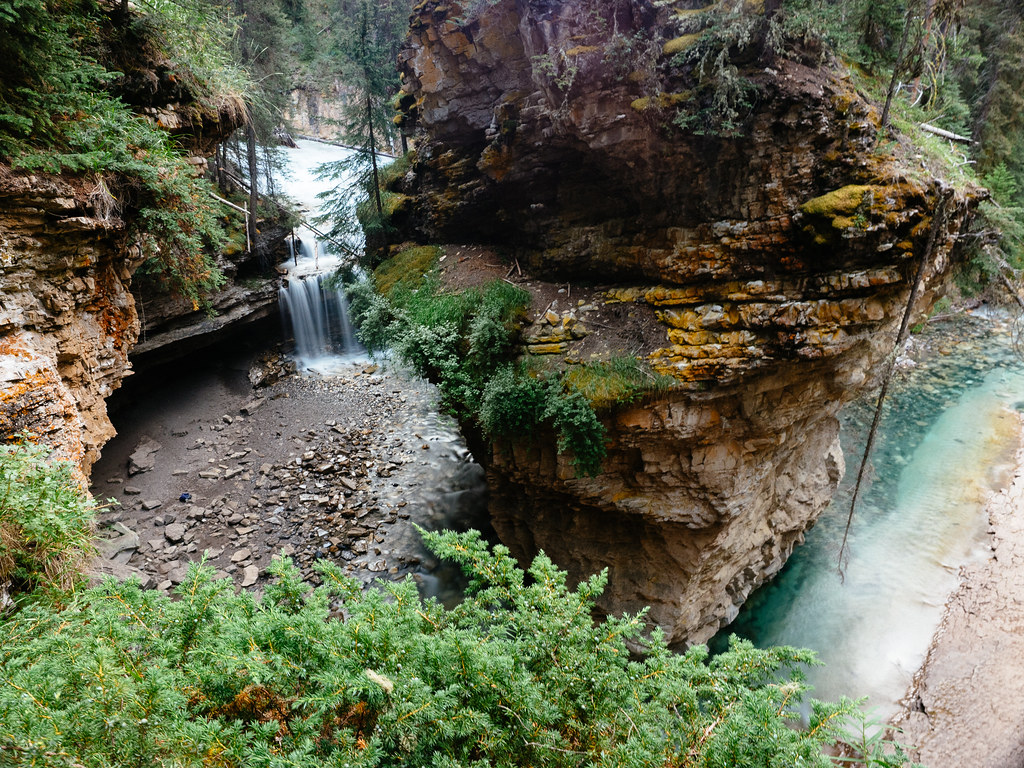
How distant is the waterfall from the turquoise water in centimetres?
1525

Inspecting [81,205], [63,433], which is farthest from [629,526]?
[81,205]

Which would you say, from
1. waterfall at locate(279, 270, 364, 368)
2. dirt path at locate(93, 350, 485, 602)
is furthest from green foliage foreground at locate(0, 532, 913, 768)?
waterfall at locate(279, 270, 364, 368)

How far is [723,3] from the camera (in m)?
5.79

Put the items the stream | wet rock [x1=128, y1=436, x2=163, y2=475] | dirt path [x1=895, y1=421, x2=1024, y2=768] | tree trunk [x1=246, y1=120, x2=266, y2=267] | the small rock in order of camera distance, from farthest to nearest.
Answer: tree trunk [x1=246, y1=120, x2=266, y2=267]
wet rock [x1=128, y1=436, x2=163, y2=475]
the stream
the small rock
dirt path [x1=895, y1=421, x2=1024, y2=768]

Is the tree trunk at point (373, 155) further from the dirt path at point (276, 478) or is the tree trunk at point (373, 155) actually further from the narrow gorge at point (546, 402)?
the dirt path at point (276, 478)

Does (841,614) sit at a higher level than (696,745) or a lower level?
lower

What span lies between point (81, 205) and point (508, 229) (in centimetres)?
714

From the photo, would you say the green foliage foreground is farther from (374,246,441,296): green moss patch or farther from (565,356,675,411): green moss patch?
(374,246,441,296): green moss patch

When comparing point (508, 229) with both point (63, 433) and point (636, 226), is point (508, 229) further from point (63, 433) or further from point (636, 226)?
point (63, 433)

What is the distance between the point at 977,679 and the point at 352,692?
35.1ft

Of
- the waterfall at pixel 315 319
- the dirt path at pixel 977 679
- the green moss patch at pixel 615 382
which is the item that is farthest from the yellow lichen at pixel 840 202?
the waterfall at pixel 315 319

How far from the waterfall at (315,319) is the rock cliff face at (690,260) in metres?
10.3

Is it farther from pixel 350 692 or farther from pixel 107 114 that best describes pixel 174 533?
pixel 350 692

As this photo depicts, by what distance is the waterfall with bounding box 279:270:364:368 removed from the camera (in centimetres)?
1681
